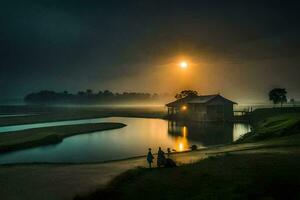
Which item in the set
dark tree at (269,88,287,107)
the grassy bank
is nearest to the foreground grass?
the grassy bank

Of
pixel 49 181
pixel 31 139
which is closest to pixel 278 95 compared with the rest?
pixel 31 139

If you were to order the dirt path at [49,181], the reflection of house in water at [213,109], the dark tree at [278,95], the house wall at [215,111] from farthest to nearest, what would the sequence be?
the dark tree at [278,95]
the house wall at [215,111]
the reflection of house in water at [213,109]
the dirt path at [49,181]

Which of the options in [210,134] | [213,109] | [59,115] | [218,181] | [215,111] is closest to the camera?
[218,181]

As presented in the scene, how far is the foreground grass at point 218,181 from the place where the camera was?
447 inches

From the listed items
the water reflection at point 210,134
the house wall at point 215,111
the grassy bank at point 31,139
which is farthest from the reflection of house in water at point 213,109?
the grassy bank at point 31,139

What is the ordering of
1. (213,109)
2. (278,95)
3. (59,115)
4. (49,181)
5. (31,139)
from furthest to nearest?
(59,115), (278,95), (213,109), (31,139), (49,181)

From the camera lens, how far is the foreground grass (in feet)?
37.2

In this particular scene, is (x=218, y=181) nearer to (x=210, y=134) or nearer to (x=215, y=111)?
(x=210, y=134)

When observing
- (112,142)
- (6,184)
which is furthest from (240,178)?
(112,142)

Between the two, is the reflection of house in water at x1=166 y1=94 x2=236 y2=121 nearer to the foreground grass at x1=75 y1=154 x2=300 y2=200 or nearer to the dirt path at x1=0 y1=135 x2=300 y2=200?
the dirt path at x1=0 y1=135 x2=300 y2=200

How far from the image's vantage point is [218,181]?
12992 millimetres

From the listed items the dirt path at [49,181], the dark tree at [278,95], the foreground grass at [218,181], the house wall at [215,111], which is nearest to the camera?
the foreground grass at [218,181]

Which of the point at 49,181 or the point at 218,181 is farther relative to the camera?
the point at 49,181

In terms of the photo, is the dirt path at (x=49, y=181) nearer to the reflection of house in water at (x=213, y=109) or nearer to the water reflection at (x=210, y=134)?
the water reflection at (x=210, y=134)
